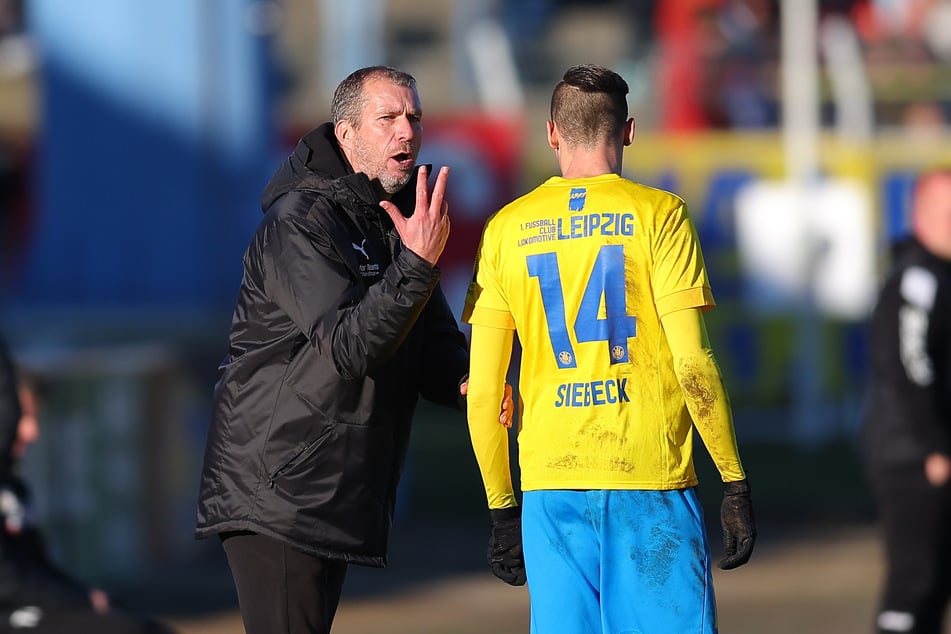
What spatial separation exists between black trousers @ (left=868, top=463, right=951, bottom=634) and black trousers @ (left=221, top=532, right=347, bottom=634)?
8.49ft

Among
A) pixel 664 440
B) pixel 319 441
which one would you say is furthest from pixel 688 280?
pixel 319 441

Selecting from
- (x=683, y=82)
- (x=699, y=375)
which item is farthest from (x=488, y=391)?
(x=683, y=82)

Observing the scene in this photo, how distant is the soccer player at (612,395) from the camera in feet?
13.7

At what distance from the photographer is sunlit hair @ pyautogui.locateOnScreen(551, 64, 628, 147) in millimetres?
4262

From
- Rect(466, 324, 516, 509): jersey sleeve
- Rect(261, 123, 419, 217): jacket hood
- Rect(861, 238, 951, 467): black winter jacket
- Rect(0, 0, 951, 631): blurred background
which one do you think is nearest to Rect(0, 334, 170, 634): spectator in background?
Rect(261, 123, 419, 217): jacket hood

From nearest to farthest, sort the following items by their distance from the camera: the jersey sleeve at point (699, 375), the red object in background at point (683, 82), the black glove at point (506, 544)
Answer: the jersey sleeve at point (699, 375), the black glove at point (506, 544), the red object in background at point (683, 82)

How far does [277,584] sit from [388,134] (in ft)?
4.07

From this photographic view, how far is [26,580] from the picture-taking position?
18.1 ft

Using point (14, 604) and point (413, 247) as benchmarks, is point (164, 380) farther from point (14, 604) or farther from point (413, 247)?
point (413, 247)

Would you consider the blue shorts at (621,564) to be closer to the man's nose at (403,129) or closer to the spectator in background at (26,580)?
the man's nose at (403,129)

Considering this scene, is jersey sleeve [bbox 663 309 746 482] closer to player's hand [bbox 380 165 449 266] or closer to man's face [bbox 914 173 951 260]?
player's hand [bbox 380 165 449 266]

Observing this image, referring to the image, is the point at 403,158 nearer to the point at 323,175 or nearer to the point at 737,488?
the point at 323,175

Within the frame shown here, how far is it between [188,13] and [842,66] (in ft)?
30.0

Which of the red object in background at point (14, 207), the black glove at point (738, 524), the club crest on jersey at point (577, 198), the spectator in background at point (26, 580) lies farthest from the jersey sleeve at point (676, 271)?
the red object in background at point (14, 207)
